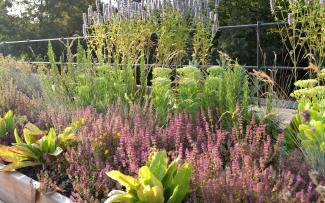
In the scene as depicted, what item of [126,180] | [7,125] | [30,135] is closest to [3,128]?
[7,125]

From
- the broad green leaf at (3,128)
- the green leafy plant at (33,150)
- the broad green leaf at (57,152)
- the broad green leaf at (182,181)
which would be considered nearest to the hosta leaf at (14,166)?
the green leafy plant at (33,150)

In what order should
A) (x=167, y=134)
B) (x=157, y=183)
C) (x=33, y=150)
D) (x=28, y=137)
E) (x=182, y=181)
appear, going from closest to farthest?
(x=157, y=183), (x=182, y=181), (x=167, y=134), (x=33, y=150), (x=28, y=137)

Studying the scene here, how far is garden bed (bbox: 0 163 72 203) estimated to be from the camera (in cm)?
288

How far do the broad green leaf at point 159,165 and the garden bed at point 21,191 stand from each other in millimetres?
611

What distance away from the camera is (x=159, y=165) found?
2553mm

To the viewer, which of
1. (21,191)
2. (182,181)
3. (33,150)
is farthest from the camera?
(33,150)

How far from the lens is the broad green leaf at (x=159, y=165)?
100 inches

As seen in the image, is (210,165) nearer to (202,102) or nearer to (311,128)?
(311,128)

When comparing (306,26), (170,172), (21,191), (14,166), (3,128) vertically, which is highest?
(306,26)

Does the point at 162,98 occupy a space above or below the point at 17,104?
above

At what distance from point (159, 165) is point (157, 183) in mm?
210

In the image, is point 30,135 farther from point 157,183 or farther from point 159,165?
point 157,183

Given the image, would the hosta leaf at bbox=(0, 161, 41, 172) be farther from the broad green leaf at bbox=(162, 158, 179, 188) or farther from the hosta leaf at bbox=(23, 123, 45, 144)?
the broad green leaf at bbox=(162, 158, 179, 188)

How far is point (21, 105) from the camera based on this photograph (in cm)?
532
